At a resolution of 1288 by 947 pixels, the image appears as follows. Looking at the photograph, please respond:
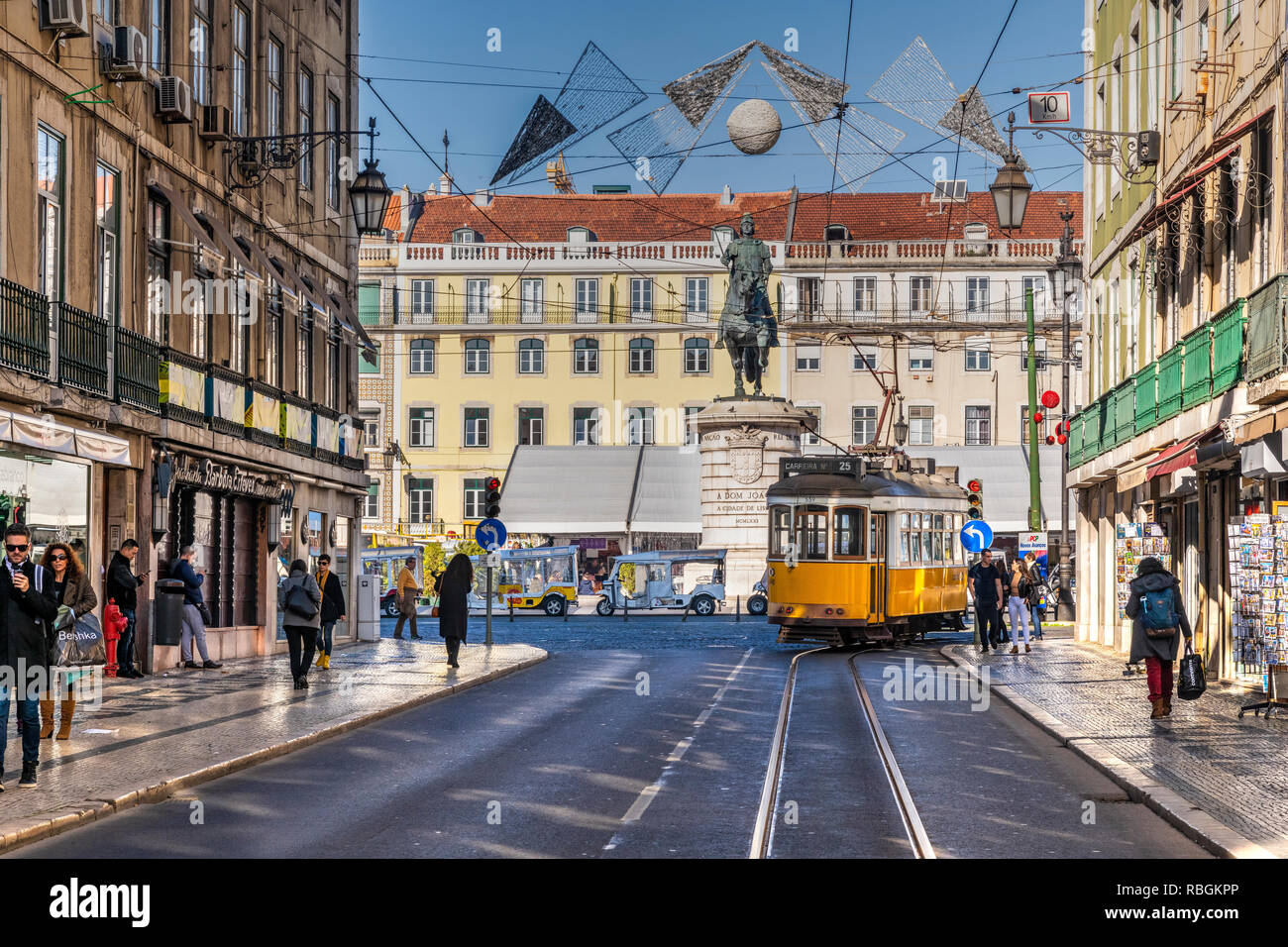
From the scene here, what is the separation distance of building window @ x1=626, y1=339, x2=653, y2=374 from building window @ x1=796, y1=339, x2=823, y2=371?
6.28m

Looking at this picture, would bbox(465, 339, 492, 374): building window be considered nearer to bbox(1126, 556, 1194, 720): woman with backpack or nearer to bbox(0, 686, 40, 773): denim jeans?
bbox(1126, 556, 1194, 720): woman with backpack

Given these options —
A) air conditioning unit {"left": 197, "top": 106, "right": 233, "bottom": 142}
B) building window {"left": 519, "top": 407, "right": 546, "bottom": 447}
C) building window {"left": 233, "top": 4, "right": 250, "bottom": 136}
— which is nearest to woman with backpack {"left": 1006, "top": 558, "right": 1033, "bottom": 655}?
building window {"left": 233, "top": 4, "right": 250, "bottom": 136}

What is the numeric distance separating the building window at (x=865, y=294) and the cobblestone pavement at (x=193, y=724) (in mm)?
49661

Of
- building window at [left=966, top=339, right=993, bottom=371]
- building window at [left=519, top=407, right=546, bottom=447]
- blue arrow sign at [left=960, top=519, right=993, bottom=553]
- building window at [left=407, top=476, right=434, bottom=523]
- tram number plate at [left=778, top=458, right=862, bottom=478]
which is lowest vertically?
blue arrow sign at [left=960, top=519, right=993, bottom=553]

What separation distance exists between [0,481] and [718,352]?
195ft

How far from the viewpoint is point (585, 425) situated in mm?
78250

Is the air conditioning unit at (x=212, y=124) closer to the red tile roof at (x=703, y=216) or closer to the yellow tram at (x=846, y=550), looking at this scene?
the yellow tram at (x=846, y=550)

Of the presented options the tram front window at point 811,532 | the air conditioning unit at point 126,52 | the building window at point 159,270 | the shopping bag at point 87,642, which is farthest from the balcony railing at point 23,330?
the tram front window at point 811,532

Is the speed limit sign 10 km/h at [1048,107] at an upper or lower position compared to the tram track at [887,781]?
upper

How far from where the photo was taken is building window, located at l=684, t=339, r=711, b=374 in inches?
3073

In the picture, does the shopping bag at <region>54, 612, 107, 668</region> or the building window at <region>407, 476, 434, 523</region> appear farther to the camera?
the building window at <region>407, 476, 434, 523</region>

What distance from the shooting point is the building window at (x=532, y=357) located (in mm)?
78375

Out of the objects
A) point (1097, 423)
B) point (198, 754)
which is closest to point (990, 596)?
point (1097, 423)
